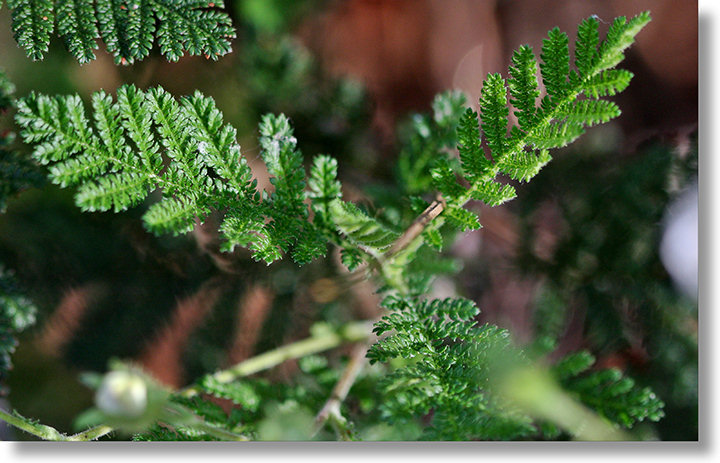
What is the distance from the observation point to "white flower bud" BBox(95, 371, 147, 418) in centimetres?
38

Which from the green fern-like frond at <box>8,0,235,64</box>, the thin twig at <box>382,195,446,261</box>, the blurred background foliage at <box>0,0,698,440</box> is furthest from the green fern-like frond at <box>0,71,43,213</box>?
the thin twig at <box>382,195,446,261</box>

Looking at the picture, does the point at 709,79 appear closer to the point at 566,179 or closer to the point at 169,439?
the point at 566,179

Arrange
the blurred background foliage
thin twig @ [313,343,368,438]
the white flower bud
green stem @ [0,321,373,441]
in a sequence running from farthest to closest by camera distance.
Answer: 1. the blurred background foliage
2. thin twig @ [313,343,368,438]
3. green stem @ [0,321,373,441]
4. the white flower bud

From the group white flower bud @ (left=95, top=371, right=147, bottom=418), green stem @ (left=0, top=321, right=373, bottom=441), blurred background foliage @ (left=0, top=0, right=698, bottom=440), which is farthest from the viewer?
blurred background foliage @ (left=0, top=0, right=698, bottom=440)

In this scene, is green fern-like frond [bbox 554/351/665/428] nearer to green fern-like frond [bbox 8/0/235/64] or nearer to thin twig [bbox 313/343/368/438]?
thin twig [bbox 313/343/368/438]

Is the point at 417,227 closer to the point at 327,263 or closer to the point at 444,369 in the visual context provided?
the point at 444,369

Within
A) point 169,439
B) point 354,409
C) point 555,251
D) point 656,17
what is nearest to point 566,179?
point 555,251

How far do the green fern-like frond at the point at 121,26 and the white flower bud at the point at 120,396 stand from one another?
0.80 ft

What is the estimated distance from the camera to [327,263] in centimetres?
82

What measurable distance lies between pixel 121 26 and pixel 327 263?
1.46 feet

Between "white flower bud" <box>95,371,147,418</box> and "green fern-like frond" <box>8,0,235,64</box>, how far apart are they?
0.24m

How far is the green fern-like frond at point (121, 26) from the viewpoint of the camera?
1.47 ft

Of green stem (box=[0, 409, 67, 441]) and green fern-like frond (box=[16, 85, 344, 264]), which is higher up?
green fern-like frond (box=[16, 85, 344, 264])

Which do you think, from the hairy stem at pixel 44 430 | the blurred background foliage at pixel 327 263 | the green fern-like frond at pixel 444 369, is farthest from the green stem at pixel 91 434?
the green fern-like frond at pixel 444 369
